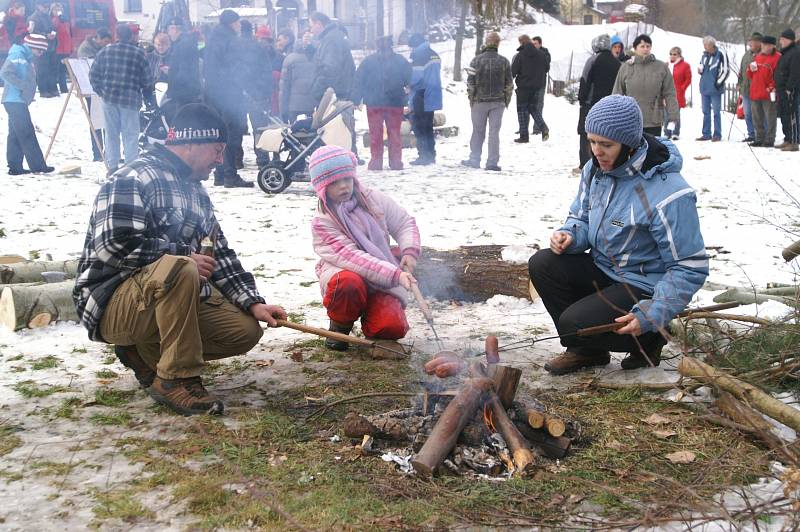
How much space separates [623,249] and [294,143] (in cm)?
677

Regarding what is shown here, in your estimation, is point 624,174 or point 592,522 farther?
point 624,174

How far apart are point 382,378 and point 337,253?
758 millimetres

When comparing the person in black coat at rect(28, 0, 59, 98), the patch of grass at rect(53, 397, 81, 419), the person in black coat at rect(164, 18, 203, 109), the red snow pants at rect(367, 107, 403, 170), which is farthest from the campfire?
the red snow pants at rect(367, 107, 403, 170)

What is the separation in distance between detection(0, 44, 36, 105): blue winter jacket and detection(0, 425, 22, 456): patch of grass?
26.1 feet

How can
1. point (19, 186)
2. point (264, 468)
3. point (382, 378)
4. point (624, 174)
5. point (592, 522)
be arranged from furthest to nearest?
point (19, 186), point (382, 378), point (624, 174), point (264, 468), point (592, 522)

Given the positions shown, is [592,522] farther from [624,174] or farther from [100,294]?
[100,294]

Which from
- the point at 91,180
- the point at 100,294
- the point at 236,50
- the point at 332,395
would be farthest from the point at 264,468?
the point at 91,180

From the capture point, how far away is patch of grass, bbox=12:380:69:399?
152 inches

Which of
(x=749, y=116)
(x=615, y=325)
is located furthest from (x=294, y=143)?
(x=749, y=116)

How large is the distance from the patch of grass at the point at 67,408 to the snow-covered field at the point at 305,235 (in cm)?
6

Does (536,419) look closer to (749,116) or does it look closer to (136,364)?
(136,364)

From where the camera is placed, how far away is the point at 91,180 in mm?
10445

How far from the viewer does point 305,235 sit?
754 centimetres

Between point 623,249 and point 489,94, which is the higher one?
point 489,94
